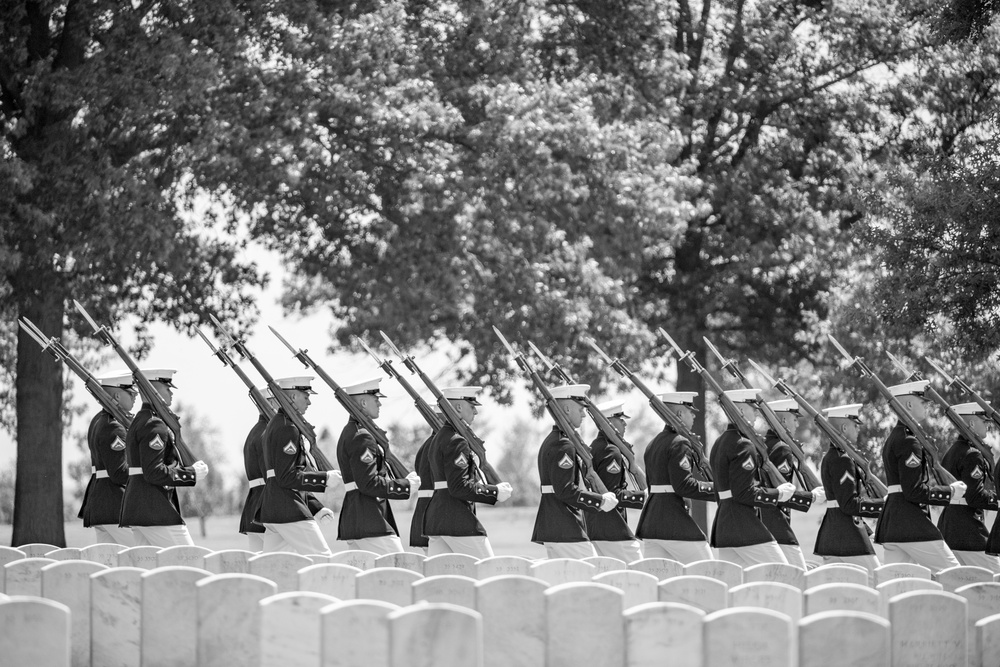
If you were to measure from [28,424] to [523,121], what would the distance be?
670 cm

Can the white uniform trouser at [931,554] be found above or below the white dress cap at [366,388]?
below

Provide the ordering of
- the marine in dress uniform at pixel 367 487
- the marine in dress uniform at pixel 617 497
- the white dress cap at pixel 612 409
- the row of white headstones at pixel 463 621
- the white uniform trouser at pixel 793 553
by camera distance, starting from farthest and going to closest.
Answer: the white dress cap at pixel 612 409 < the marine in dress uniform at pixel 617 497 < the white uniform trouser at pixel 793 553 < the marine in dress uniform at pixel 367 487 < the row of white headstones at pixel 463 621

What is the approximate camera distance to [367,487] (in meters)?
9.68

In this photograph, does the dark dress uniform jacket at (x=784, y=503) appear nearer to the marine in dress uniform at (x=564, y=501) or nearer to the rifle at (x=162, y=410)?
the marine in dress uniform at (x=564, y=501)

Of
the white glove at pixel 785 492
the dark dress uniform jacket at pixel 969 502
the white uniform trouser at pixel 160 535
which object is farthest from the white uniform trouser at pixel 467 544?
the dark dress uniform jacket at pixel 969 502

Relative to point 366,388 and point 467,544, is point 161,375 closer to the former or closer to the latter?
point 366,388

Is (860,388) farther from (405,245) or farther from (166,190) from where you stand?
(166,190)

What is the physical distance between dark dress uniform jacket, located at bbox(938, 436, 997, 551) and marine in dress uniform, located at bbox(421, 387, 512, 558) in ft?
12.3

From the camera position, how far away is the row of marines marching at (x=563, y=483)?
384 inches

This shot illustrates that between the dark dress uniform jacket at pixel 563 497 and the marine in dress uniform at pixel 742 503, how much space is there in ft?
3.29

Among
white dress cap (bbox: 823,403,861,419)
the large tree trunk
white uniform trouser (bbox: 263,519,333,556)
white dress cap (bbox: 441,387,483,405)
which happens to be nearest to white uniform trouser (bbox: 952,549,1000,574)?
white dress cap (bbox: 823,403,861,419)

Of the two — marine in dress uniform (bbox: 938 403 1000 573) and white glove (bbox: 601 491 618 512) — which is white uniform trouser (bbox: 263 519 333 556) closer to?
white glove (bbox: 601 491 618 512)

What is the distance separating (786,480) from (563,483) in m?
2.20

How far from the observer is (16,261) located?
43.6 ft
